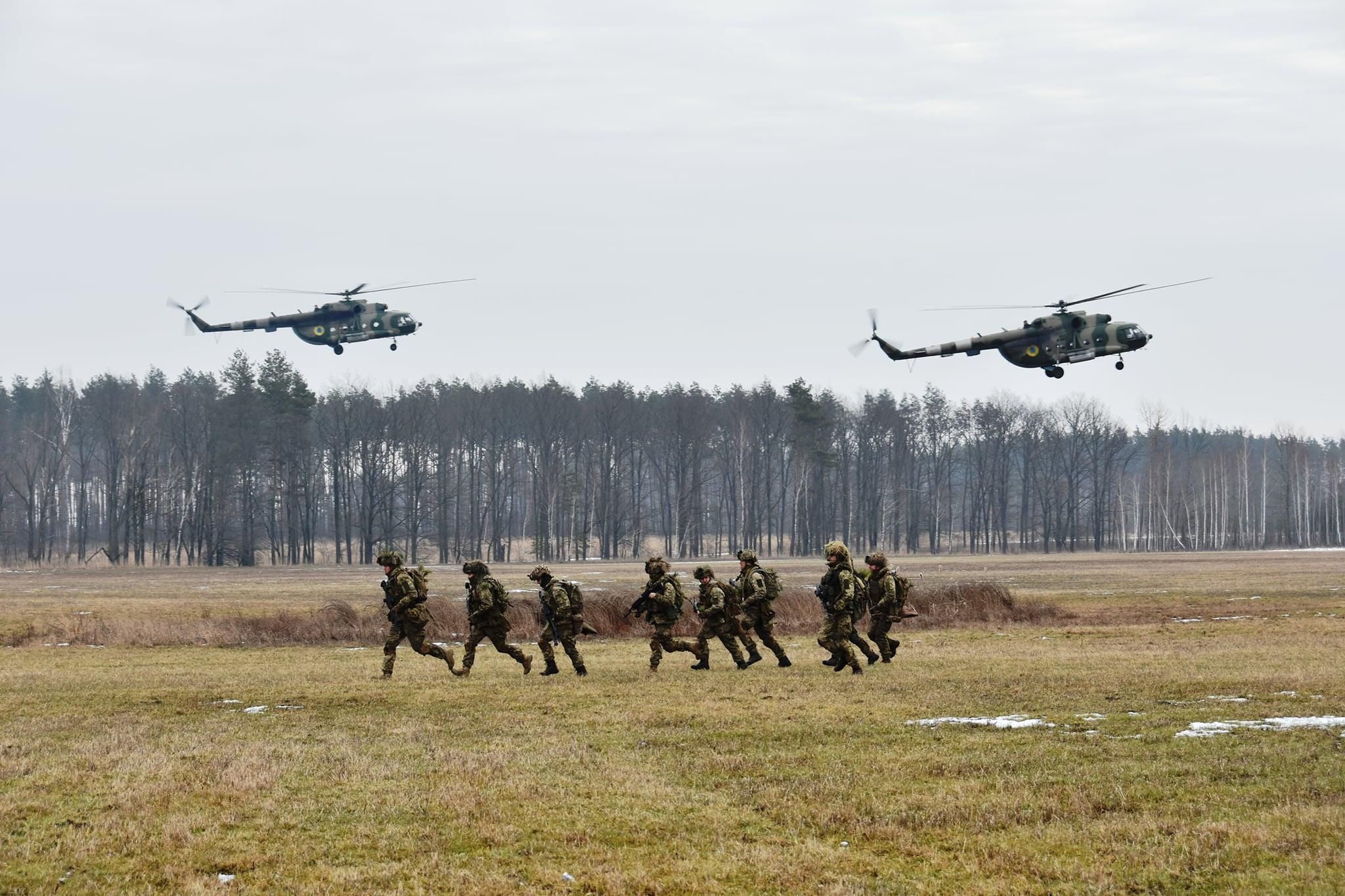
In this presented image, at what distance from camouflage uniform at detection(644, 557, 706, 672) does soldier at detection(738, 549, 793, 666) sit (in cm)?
108

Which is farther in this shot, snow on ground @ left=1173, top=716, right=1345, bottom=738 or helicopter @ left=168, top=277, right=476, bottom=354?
helicopter @ left=168, top=277, right=476, bottom=354

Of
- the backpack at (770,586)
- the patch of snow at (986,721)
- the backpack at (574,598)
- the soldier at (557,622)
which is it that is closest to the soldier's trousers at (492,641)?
the soldier at (557,622)

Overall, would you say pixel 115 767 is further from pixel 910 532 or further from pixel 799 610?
pixel 910 532

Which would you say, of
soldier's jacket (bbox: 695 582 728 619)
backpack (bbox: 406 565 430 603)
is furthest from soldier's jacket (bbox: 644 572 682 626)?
backpack (bbox: 406 565 430 603)

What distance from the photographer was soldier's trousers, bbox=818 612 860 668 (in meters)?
20.5

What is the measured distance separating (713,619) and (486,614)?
359 centimetres

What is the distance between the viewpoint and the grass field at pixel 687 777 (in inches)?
345

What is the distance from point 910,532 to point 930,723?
117 metres

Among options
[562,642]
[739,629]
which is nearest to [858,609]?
[739,629]

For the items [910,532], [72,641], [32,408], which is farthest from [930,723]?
[32,408]

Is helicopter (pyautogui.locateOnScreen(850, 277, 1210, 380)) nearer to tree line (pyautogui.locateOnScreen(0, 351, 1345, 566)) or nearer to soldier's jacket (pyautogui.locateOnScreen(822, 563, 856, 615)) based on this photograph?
soldier's jacket (pyautogui.locateOnScreen(822, 563, 856, 615))

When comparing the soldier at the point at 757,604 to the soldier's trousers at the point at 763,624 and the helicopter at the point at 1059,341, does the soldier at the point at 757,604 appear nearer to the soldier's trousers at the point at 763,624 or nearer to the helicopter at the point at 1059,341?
the soldier's trousers at the point at 763,624

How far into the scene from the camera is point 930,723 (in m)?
14.8

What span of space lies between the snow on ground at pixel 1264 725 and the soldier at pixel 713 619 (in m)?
8.76
